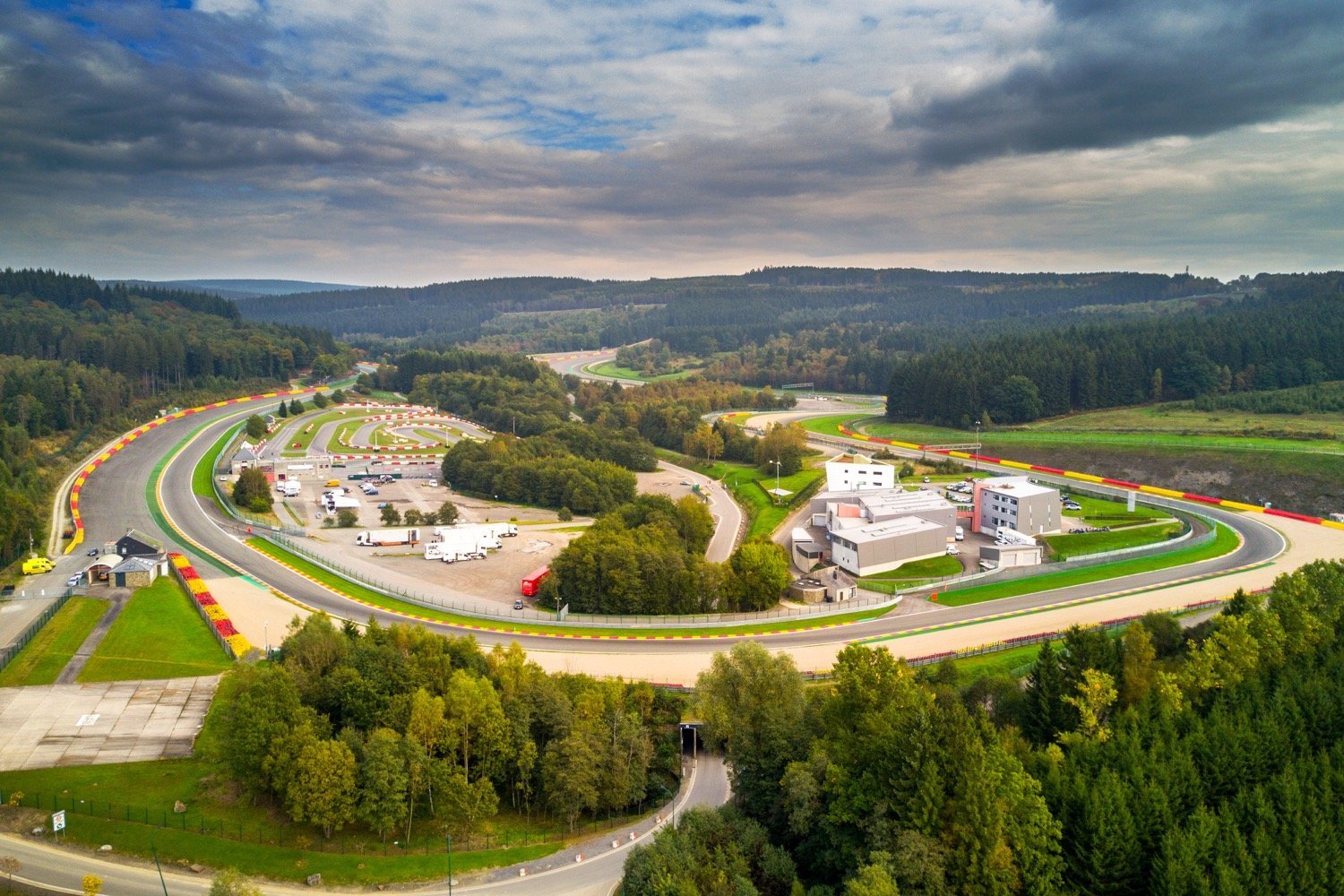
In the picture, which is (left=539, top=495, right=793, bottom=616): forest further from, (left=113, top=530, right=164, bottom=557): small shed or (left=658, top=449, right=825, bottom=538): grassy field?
(left=113, top=530, right=164, bottom=557): small shed

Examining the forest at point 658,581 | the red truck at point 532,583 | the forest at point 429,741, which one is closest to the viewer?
the forest at point 429,741

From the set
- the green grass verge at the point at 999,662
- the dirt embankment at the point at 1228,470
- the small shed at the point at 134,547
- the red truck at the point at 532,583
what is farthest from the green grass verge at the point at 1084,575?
the small shed at the point at 134,547

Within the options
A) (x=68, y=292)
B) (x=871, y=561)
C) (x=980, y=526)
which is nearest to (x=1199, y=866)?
(x=871, y=561)

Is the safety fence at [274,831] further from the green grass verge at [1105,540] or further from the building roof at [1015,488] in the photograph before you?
the building roof at [1015,488]

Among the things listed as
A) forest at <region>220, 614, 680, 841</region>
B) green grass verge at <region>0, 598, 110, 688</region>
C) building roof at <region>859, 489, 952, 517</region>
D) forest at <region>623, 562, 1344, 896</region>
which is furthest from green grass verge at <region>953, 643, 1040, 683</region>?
green grass verge at <region>0, 598, 110, 688</region>

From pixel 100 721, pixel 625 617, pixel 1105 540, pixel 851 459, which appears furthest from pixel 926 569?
pixel 100 721

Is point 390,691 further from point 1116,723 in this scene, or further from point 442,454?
point 442,454
